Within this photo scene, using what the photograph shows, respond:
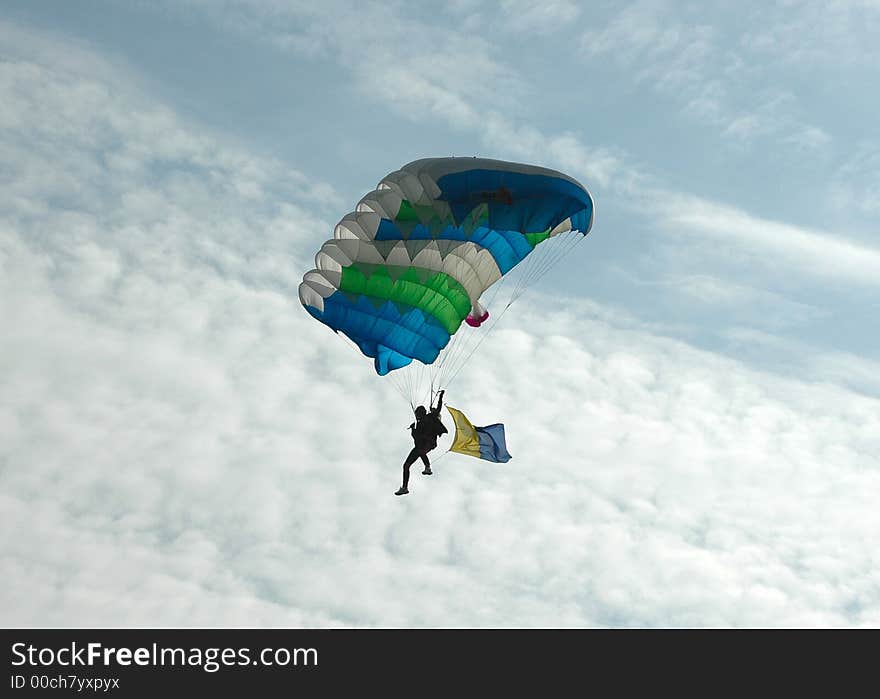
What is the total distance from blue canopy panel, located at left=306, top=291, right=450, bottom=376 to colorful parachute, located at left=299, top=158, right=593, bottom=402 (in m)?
0.02

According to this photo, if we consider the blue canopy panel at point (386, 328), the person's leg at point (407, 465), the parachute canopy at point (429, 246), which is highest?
the parachute canopy at point (429, 246)

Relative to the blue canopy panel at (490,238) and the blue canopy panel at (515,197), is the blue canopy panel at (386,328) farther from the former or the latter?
the blue canopy panel at (515,197)

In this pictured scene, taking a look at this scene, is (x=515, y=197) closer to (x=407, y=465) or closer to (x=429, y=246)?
(x=429, y=246)

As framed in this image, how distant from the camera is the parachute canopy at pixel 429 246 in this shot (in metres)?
23.4

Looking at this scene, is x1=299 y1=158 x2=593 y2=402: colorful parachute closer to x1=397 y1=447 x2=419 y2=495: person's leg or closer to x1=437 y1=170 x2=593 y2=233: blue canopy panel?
x1=437 y1=170 x2=593 y2=233: blue canopy panel

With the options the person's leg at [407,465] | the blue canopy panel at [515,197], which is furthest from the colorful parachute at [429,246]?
the person's leg at [407,465]

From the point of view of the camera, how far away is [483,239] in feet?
80.9

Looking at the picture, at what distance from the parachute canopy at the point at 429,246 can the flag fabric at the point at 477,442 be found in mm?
1379
